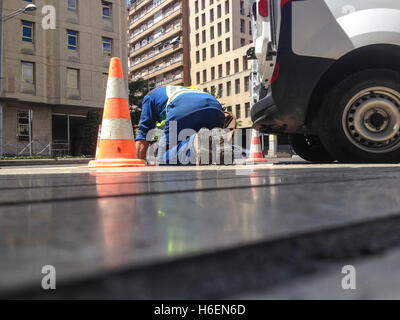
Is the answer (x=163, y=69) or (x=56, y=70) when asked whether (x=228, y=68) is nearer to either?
(x=163, y=69)

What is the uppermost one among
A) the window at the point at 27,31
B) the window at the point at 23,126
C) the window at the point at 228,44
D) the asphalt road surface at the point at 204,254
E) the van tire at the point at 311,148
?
the window at the point at 228,44

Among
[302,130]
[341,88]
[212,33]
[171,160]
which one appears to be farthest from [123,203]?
[212,33]

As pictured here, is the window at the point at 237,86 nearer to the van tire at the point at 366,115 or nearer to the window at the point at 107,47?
the window at the point at 107,47

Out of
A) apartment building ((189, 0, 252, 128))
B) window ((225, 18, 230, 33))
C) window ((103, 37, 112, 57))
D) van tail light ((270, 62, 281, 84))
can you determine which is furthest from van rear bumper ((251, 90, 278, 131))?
window ((225, 18, 230, 33))

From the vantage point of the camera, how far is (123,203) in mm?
902

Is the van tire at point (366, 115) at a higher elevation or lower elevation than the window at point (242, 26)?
lower

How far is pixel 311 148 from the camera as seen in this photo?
5.34 metres

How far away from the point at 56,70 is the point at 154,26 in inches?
1264

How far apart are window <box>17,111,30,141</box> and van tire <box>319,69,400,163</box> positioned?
75.3ft

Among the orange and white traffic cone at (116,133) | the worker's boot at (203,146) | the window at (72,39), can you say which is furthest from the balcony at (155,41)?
the worker's boot at (203,146)

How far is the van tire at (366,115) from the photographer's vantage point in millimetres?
3533

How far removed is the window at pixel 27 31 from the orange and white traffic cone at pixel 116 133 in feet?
69.1

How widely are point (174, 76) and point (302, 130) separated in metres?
47.5
